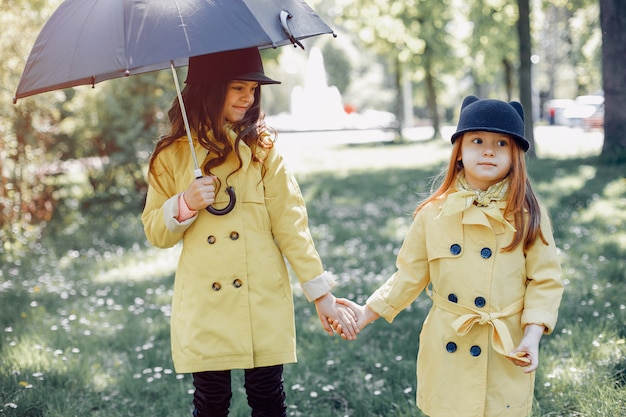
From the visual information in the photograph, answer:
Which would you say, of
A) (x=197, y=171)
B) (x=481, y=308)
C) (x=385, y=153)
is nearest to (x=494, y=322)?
(x=481, y=308)

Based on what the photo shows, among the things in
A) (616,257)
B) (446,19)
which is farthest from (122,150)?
(446,19)

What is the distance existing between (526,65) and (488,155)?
12.0 meters

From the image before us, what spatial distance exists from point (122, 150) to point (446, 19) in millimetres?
16243

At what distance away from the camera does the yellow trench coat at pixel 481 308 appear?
252cm

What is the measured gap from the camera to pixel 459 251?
259cm

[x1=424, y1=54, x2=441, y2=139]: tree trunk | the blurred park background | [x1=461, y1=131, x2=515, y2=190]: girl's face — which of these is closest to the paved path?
the blurred park background

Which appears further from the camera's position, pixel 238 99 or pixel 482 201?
pixel 238 99

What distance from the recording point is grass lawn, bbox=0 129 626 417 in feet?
12.1

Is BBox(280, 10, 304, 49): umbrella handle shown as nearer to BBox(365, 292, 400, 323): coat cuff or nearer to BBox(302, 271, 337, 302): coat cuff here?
BBox(302, 271, 337, 302): coat cuff

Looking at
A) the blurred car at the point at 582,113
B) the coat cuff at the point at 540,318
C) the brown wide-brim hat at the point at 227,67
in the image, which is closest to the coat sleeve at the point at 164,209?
the brown wide-brim hat at the point at 227,67

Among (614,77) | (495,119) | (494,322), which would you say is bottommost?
(494,322)

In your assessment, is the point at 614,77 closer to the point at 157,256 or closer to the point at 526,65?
the point at 526,65

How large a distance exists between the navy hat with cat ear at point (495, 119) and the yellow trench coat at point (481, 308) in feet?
1.02

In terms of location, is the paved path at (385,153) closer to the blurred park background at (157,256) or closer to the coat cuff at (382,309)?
the blurred park background at (157,256)
